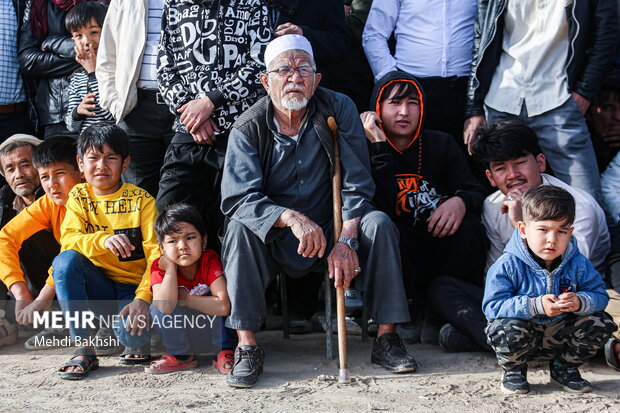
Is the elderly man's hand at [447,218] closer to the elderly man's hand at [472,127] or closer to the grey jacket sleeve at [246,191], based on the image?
the elderly man's hand at [472,127]

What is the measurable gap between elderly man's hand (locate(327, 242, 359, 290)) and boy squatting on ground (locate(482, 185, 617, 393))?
744 millimetres

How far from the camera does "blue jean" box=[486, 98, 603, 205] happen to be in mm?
4922

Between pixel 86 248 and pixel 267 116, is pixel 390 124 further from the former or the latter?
pixel 86 248

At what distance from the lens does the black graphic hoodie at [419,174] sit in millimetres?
4871

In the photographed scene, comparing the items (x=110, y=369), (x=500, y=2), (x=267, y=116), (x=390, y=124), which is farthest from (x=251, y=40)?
(x=110, y=369)

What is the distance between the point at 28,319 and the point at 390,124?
268cm

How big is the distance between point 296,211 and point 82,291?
139 centimetres

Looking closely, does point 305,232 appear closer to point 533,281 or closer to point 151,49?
point 533,281

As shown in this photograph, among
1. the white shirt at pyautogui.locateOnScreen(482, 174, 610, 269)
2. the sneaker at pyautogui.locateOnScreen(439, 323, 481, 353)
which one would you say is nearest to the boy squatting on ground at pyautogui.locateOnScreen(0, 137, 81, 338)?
the sneaker at pyautogui.locateOnScreen(439, 323, 481, 353)

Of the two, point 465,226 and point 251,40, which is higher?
point 251,40

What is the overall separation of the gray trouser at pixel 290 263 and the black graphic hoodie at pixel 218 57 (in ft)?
3.43

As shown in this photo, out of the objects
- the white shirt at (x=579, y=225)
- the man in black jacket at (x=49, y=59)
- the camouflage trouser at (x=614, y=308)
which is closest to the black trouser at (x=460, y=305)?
the white shirt at (x=579, y=225)

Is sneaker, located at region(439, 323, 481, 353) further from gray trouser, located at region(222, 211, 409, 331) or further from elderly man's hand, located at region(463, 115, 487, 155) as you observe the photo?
elderly man's hand, located at region(463, 115, 487, 155)

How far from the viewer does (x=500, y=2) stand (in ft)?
16.6
